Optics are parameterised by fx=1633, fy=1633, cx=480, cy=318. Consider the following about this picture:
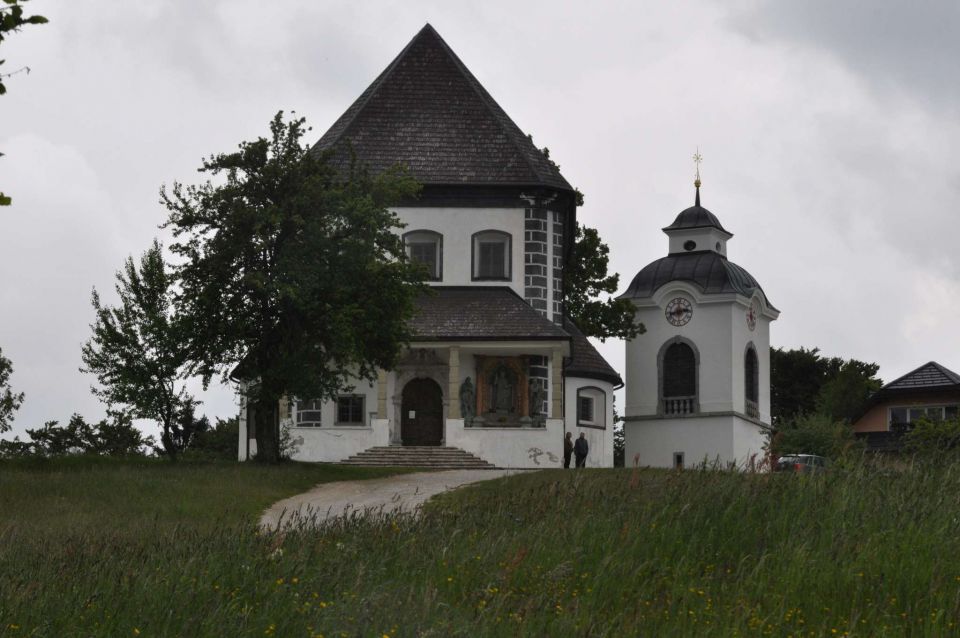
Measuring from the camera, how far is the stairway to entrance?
137 ft

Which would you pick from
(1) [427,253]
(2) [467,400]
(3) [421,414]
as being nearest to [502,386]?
(2) [467,400]

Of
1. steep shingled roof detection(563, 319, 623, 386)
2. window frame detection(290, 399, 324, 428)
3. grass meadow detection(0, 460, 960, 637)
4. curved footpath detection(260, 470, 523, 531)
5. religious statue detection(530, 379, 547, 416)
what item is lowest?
grass meadow detection(0, 460, 960, 637)

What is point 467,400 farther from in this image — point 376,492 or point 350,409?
point 376,492

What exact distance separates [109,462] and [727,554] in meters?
22.7

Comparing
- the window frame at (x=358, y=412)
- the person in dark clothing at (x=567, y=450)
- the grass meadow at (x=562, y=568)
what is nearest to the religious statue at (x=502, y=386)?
the person in dark clothing at (x=567, y=450)

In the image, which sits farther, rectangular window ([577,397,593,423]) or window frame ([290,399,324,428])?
rectangular window ([577,397,593,423])

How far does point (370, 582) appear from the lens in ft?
43.8

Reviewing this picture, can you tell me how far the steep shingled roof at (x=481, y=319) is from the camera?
43.5 meters

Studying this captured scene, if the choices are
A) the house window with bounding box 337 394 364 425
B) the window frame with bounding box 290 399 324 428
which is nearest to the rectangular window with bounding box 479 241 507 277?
the house window with bounding box 337 394 364 425

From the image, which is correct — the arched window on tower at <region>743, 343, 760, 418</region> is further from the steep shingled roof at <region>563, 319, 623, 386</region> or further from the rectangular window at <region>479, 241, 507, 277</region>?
the rectangular window at <region>479, 241, 507, 277</region>

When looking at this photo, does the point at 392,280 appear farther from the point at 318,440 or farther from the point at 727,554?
the point at 727,554

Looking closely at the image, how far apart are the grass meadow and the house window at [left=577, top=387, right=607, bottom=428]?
36.1 meters

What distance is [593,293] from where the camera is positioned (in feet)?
188

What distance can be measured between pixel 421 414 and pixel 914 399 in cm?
2656
